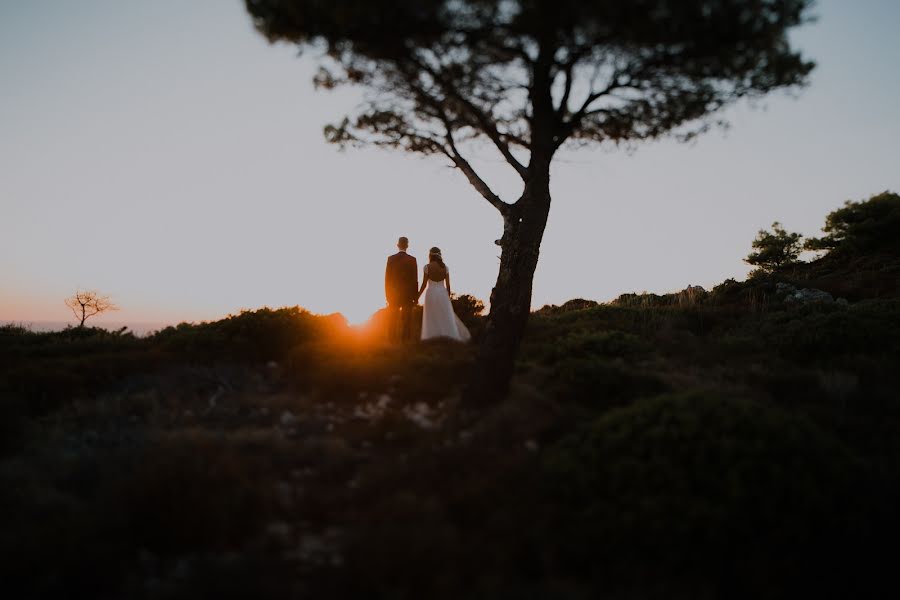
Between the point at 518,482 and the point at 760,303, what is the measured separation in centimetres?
1650

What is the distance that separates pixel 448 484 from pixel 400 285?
9.05 metres

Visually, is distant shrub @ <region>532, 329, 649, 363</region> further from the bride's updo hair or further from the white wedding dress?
the bride's updo hair

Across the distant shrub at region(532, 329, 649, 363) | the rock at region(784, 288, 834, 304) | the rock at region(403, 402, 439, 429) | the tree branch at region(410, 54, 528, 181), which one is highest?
the tree branch at region(410, 54, 528, 181)

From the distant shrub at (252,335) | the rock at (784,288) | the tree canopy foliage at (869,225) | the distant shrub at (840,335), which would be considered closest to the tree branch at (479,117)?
the distant shrub at (252,335)

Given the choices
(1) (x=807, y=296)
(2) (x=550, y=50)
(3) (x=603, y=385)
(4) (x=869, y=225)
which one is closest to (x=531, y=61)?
(2) (x=550, y=50)

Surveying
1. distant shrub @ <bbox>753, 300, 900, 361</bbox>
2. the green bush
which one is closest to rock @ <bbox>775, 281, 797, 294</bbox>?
distant shrub @ <bbox>753, 300, 900, 361</bbox>

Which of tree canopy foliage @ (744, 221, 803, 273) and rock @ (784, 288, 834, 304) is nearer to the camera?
rock @ (784, 288, 834, 304)

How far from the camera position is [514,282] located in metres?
10.7

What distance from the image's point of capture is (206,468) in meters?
6.14

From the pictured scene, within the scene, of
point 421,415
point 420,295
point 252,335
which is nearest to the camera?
point 421,415

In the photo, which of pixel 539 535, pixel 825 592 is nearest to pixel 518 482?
pixel 539 535

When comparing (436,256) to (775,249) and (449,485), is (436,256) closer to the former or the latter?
(449,485)

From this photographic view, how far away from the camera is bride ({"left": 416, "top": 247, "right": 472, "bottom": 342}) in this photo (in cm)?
1500

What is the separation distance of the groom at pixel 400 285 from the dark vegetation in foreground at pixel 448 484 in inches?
173
